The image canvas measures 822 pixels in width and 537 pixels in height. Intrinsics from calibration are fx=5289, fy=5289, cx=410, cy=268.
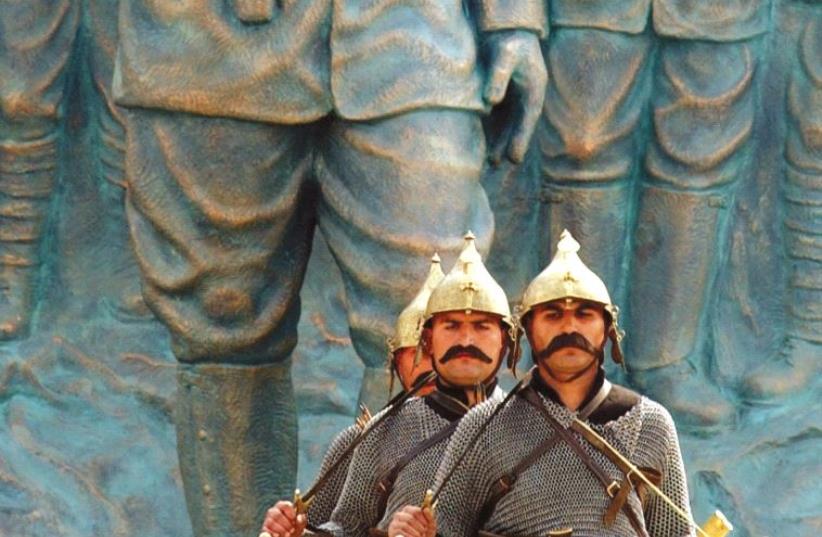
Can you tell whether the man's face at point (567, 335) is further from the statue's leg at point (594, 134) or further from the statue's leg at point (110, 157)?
the statue's leg at point (110, 157)

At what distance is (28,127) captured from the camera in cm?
1241

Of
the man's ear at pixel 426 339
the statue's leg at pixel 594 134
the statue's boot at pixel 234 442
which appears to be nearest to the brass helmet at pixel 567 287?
the man's ear at pixel 426 339

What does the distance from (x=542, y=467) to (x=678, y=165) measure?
2.62 m

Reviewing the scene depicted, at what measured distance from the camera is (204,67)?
1059cm

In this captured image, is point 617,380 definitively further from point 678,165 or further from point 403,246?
point 403,246

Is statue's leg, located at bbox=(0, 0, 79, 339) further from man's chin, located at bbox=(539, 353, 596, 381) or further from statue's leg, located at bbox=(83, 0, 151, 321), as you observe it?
man's chin, located at bbox=(539, 353, 596, 381)

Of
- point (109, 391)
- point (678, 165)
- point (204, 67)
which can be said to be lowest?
point (109, 391)

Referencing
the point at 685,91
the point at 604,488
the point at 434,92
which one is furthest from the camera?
the point at 685,91

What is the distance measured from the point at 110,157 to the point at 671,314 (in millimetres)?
1434

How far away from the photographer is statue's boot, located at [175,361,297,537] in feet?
35.9

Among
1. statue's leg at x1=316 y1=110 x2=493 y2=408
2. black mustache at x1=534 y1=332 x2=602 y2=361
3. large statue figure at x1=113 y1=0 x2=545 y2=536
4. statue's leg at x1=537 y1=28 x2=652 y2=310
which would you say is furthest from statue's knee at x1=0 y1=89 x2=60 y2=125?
black mustache at x1=534 y1=332 x2=602 y2=361

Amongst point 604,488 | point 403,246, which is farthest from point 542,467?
point 403,246

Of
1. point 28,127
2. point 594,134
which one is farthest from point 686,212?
point 28,127

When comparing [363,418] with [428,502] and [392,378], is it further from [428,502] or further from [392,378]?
[428,502]
